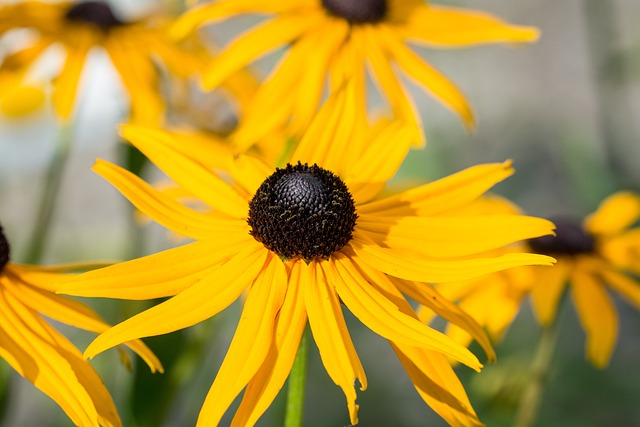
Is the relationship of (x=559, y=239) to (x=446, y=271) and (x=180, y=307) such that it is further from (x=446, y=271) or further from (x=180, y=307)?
(x=180, y=307)

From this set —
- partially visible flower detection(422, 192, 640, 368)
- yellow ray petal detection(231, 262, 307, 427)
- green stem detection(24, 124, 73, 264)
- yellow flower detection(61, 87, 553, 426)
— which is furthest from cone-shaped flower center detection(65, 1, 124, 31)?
yellow ray petal detection(231, 262, 307, 427)

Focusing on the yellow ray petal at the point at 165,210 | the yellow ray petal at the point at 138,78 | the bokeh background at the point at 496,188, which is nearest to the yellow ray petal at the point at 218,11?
the yellow ray petal at the point at 138,78

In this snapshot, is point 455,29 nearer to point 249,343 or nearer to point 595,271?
point 595,271

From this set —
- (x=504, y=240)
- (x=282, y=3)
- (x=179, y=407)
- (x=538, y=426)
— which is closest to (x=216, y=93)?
(x=282, y=3)

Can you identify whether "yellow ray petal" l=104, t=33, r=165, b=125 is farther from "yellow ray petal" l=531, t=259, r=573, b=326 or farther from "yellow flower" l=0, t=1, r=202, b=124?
"yellow ray petal" l=531, t=259, r=573, b=326

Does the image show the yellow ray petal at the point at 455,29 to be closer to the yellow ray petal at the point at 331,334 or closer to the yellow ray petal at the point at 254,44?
the yellow ray petal at the point at 254,44

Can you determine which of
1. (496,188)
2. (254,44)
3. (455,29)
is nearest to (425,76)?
(455,29)
